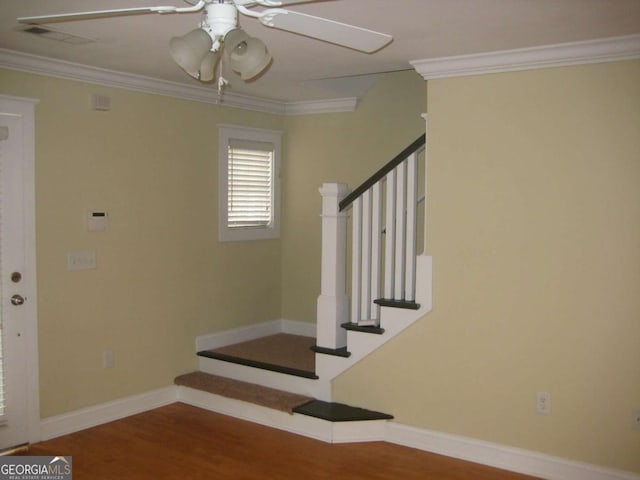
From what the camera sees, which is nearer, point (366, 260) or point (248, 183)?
point (366, 260)

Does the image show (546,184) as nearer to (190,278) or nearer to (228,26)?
(228,26)

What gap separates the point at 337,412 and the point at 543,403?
1349 millimetres

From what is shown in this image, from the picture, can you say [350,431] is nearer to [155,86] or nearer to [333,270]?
[333,270]

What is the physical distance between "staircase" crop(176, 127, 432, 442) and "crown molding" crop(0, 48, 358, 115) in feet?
4.41

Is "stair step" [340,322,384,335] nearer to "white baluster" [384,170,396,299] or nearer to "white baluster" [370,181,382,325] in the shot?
"white baluster" [370,181,382,325]

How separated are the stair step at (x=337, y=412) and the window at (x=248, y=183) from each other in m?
1.75

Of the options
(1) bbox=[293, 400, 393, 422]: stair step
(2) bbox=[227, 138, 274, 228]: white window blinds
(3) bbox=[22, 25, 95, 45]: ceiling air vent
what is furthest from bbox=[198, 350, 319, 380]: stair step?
(3) bbox=[22, 25, 95, 45]: ceiling air vent

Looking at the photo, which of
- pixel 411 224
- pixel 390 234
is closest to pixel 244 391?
pixel 390 234

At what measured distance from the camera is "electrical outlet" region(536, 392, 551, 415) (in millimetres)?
3855

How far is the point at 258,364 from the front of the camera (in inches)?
197

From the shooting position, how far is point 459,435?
415 centimetres

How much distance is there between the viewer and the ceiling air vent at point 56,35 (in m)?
3.35

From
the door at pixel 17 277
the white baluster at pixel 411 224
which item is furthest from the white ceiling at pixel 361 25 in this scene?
the white baluster at pixel 411 224

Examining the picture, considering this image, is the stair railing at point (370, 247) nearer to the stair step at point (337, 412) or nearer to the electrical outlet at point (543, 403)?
the stair step at point (337, 412)
